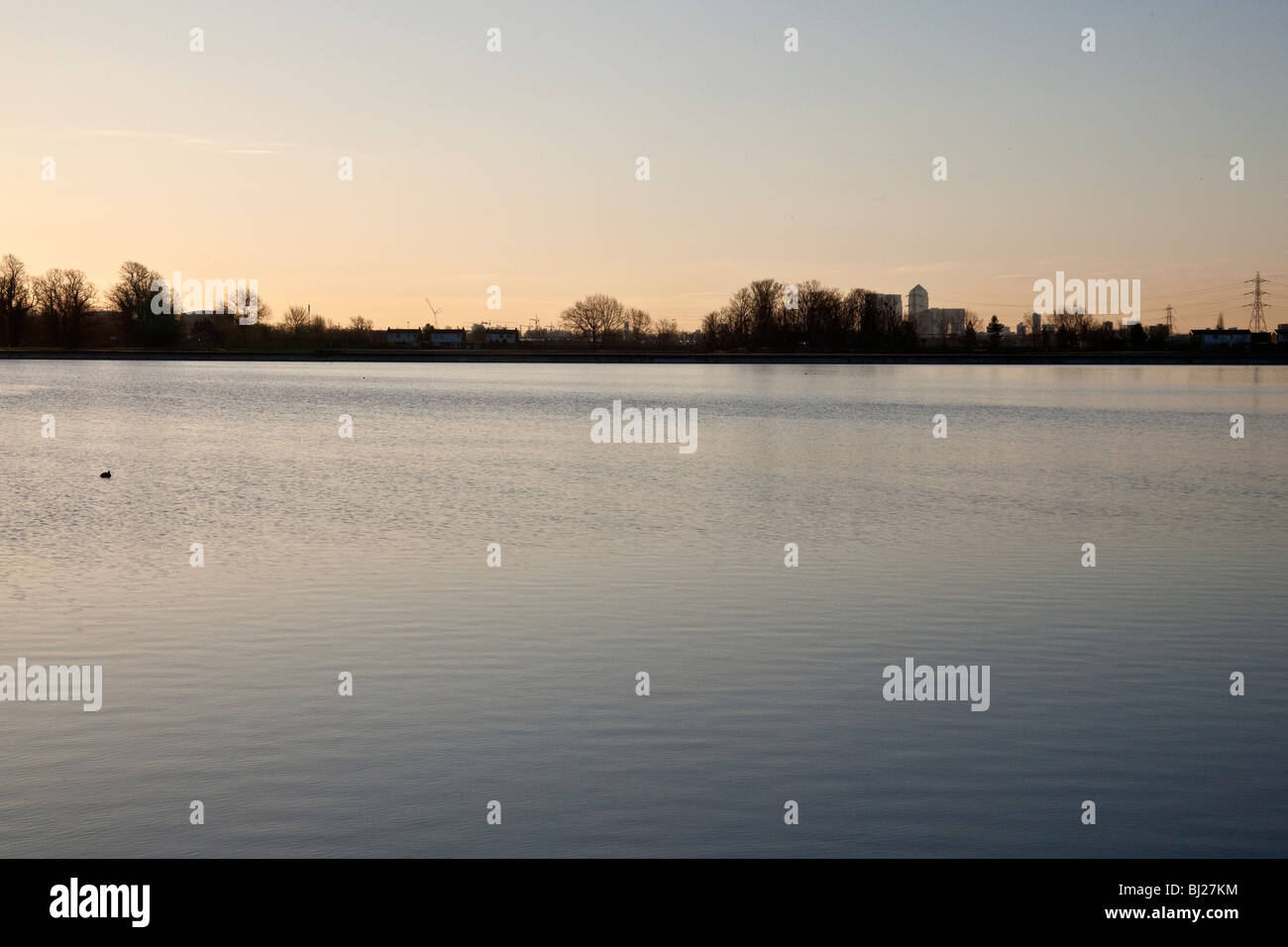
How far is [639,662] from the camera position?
13.5m

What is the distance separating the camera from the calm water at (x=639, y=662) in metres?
8.79

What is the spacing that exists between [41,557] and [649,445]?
2785 centimetres

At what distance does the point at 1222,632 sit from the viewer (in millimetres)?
15078

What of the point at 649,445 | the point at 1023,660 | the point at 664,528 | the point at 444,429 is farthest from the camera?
the point at 444,429

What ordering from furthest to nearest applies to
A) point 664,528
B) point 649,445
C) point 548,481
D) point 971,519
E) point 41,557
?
point 649,445 < point 548,481 < point 971,519 < point 664,528 < point 41,557

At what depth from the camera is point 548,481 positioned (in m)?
32.9

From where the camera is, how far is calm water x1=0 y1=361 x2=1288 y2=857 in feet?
28.8

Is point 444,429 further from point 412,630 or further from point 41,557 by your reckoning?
point 412,630
